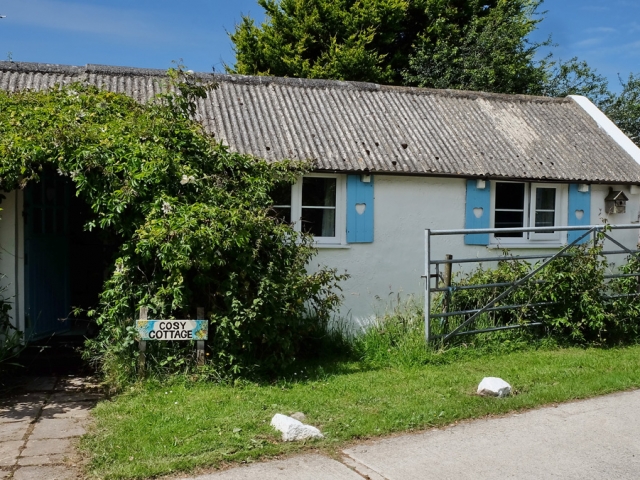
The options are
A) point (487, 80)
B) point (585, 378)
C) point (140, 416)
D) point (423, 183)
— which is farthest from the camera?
point (487, 80)

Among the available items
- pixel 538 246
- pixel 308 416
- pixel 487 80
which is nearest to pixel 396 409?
pixel 308 416

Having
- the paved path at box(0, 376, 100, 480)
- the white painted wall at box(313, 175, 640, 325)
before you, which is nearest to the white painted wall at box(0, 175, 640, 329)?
the white painted wall at box(313, 175, 640, 325)

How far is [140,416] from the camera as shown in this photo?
5902 millimetres

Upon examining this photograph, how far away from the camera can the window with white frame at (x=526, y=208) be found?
1092 centimetres

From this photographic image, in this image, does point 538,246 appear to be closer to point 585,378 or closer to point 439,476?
point 585,378

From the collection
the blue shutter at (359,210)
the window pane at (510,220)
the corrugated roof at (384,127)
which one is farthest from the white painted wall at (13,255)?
the window pane at (510,220)

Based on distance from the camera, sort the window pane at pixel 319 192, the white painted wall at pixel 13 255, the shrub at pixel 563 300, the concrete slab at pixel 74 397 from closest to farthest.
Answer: the concrete slab at pixel 74 397 < the white painted wall at pixel 13 255 < the shrub at pixel 563 300 < the window pane at pixel 319 192

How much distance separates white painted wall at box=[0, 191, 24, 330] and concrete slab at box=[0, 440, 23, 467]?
106 inches

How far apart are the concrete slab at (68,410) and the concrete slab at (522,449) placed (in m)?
2.82

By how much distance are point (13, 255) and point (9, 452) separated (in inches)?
130

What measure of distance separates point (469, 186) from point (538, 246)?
5.72 ft

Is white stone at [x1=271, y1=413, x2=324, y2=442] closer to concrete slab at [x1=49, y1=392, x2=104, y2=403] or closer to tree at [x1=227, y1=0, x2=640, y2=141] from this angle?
concrete slab at [x1=49, y1=392, x2=104, y2=403]

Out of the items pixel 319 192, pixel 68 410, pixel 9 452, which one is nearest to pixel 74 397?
pixel 68 410

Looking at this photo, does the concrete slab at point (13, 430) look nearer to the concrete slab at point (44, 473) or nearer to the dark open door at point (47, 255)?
the concrete slab at point (44, 473)
